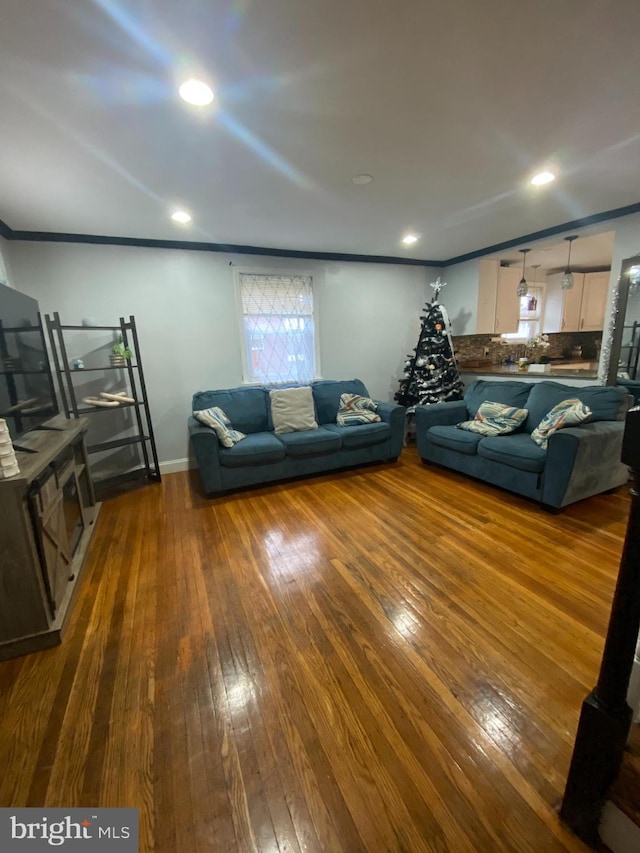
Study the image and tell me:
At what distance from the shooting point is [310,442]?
3.47 m

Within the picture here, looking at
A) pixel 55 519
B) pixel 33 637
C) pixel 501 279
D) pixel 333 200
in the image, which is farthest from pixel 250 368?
pixel 501 279

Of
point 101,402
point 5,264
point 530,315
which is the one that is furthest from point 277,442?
point 530,315

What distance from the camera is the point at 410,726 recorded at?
1.25 meters

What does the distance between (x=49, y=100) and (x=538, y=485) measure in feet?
12.1

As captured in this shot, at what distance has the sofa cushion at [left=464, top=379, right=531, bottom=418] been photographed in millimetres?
3486

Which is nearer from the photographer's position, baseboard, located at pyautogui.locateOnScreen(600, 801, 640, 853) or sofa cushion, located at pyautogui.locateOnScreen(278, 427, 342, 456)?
baseboard, located at pyautogui.locateOnScreen(600, 801, 640, 853)

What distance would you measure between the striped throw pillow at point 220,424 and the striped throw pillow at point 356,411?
3.67 feet

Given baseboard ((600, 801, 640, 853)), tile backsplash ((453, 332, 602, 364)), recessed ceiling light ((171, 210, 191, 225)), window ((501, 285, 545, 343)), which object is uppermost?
recessed ceiling light ((171, 210, 191, 225))

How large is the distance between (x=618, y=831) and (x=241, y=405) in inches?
140

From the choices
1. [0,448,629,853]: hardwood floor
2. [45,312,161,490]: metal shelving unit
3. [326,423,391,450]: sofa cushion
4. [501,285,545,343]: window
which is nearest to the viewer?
[0,448,629,853]: hardwood floor

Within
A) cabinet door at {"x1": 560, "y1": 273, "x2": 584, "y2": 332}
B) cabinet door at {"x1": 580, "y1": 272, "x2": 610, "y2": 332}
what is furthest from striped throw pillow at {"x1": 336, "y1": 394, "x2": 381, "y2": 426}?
cabinet door at {"x1": 580, "y1": 272, "x2": 610, "y2": 332}

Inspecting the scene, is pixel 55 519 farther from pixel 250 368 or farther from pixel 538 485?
pixel 538 485

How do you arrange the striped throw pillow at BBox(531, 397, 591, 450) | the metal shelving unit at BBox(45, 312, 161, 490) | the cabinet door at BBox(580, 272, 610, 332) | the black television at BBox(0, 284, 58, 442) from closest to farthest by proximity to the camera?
1. the black television at BBox(0, 284, 58, 442)
2. the striped throw pillow at BBox(531, 397, 591, 450)
3. the metal shelving unit at BBox(45, 312, 161, 490)
4. the cabinet door at BBox(580, 272, 610, 332)

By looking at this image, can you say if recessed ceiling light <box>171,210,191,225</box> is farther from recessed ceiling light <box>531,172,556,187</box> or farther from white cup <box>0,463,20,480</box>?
recessed ceiling light <box>531,172,556,187</box>
